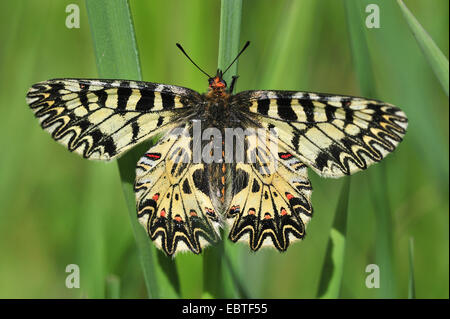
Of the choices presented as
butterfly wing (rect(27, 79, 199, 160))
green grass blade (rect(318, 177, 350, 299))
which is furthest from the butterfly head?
green grass blade (rect(318, 177, 350, 299))

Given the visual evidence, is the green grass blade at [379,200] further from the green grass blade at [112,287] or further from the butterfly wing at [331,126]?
the green grass blade at [112,287]

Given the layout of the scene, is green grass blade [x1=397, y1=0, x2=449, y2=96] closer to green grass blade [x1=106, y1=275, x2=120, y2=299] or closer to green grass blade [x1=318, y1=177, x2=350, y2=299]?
green grass blade [x1=318, y1=177, x2=350, y2=299]

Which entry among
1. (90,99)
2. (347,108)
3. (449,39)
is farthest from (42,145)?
(449,39)

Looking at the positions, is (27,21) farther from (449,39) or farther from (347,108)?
(449,39)

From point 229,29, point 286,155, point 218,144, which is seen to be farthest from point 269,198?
point 229,29

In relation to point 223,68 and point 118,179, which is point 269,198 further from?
point 118,179

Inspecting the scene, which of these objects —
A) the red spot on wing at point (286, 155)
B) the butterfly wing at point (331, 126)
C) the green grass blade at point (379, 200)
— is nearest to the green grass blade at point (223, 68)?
the butterfly wing at point (331, 126)

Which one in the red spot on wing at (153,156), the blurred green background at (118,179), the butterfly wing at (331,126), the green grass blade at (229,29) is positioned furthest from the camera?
the blurred green background at (118,179)
